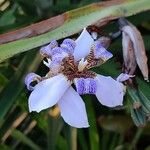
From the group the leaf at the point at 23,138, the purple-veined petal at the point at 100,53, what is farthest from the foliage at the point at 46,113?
the purple-veined petal at the point at 100,53

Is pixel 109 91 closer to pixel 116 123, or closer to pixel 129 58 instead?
pixel 129 58

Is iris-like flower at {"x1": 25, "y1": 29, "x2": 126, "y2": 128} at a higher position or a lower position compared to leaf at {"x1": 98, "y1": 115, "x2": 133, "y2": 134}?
higher

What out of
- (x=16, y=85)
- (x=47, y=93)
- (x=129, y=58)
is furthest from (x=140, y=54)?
(x=16, y=85)

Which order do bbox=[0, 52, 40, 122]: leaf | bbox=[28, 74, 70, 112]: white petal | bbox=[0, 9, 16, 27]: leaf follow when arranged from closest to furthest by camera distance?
Answer: bbox=[28, 74, 70, 112]: white petal < bbox=[0, 52, 40, 122]: leaf < bbox=[0, 9, 16, 27]: leaf

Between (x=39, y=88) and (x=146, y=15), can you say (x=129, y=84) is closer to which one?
(x=39, y=88)

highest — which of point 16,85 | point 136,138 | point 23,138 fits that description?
point 16,85

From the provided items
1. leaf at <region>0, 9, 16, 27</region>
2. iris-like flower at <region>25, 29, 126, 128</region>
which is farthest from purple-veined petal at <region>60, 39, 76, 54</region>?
leaf at <region>0, 9, 16, 27</region>

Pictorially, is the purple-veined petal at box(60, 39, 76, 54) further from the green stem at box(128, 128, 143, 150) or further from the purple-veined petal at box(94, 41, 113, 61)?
the green stem at box(128, 128, 143, 150)

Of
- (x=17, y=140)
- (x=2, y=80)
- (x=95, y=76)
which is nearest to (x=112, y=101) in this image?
(x=95, y=76)
